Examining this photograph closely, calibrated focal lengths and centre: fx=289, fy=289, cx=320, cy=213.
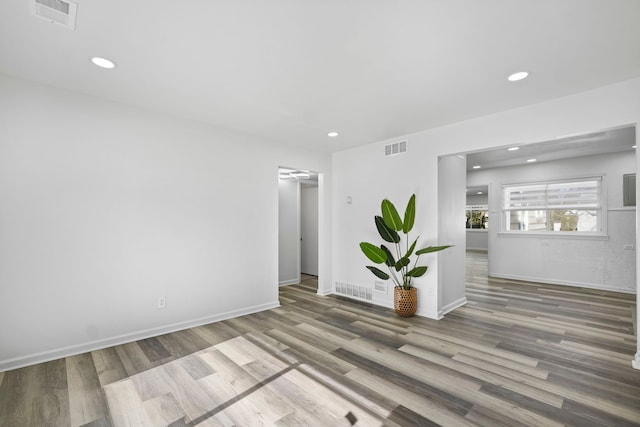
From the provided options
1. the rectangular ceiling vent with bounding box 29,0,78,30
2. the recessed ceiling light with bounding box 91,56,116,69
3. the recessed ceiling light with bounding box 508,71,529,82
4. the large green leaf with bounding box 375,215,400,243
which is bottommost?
the large green leaf with bounding box 375,215,400,243

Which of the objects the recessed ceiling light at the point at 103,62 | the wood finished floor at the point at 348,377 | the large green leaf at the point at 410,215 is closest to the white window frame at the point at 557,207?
the wood finished floor at the point at 348,377

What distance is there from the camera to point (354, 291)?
5.05 metres

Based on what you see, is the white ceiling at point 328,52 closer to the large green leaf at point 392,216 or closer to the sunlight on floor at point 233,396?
the large green leaf at point 392,216

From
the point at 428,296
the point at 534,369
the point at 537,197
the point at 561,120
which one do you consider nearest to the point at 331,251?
the point at 428,296

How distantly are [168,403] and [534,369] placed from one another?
3124mm

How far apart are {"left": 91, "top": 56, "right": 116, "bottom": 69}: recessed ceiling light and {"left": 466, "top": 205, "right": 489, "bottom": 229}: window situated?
1367 cm

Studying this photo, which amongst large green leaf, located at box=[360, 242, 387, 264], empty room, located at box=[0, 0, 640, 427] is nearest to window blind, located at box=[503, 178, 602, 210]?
empty room, located at box=[0, 0, 640, 427]

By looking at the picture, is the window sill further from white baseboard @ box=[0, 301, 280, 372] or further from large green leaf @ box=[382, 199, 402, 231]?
white baseboard @ box=[0, 301, 280, 372]

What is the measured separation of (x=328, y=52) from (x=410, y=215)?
8.17 feet

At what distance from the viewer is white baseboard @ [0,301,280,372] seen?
262cm

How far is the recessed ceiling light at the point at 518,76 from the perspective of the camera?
2555 millimetres

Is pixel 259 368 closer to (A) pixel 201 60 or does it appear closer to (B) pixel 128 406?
(B) pixel 128 406

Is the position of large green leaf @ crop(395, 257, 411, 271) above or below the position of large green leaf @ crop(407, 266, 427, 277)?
above

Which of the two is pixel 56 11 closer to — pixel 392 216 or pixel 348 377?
pixel 348 377
